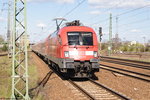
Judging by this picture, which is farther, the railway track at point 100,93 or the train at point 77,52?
the train at point 77,52

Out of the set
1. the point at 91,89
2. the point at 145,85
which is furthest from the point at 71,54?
the point at 145,85

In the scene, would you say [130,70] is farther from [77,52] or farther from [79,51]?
[77,52]

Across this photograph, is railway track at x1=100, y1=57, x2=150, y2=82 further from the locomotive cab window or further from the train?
the locomotive cab window

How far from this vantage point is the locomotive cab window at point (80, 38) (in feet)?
46.0

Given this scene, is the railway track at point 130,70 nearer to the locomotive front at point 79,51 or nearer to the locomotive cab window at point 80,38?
the locomotive front at point 79,51

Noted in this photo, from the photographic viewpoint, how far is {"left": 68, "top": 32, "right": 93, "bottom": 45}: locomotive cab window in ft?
46.0

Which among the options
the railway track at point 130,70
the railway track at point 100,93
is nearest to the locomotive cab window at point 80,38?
the railway track at point 100,93

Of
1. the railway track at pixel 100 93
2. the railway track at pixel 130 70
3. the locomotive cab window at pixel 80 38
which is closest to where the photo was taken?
the railway track at pixel 100 93

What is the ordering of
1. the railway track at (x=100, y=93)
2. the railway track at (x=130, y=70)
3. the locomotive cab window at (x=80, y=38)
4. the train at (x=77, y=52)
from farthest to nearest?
the railway track at (x=130, y=70) < the locomotive cab window at (x=80, y=38) < the train at (x=77, y=52) < the railway track at (x=100, y=93)

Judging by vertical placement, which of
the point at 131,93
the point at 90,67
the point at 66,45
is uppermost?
the point at 66,45

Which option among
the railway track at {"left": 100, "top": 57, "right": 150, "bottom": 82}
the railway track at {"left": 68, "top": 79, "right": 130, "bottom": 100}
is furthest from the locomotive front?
the railway track at {"left": 100, "top": 57, "right": 150, "bottom": 82}

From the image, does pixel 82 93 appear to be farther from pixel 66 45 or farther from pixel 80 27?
pixel 80 27

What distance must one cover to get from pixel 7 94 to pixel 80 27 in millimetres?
6176

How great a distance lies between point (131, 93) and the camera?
34.7ft
